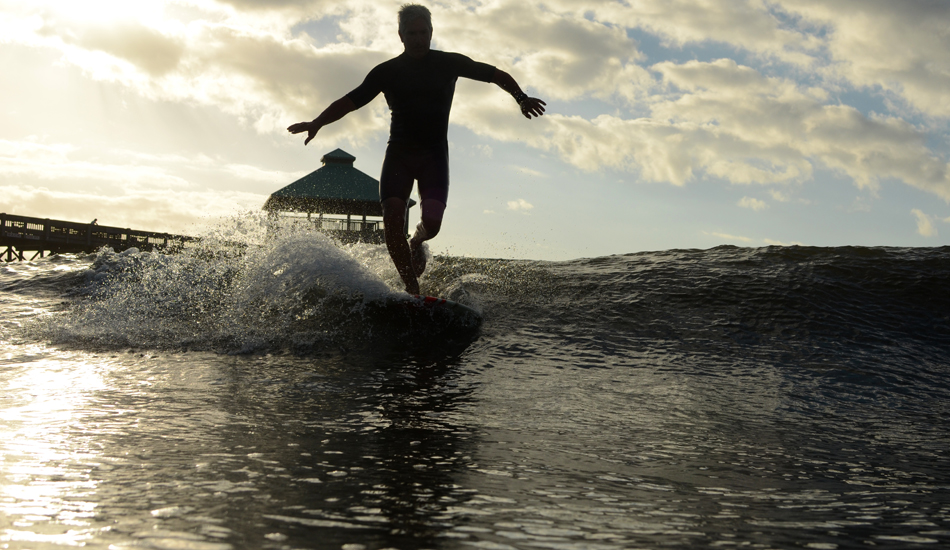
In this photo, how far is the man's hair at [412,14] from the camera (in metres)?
4.13

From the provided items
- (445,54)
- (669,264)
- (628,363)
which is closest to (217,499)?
(628,363)

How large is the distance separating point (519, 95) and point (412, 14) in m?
0.87

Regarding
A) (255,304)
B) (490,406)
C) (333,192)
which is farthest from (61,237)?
(490,406)

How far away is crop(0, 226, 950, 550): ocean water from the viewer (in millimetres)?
1189

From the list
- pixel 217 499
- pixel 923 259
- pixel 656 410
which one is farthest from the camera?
pixel 923 259

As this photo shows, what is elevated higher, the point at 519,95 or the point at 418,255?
the point at 519,95

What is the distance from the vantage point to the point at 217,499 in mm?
1228

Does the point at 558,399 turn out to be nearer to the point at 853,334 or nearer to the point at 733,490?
the point at 733,490

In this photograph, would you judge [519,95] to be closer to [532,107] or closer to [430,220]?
[532,107]

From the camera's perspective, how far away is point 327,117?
14.0 feet

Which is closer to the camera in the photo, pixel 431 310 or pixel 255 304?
pixel 431 310

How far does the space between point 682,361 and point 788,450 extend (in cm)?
164

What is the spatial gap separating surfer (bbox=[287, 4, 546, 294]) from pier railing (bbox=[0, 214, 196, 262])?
18560mm

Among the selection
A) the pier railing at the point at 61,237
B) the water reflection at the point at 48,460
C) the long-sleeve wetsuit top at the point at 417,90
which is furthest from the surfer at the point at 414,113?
the pier railing at the point at 61,237
